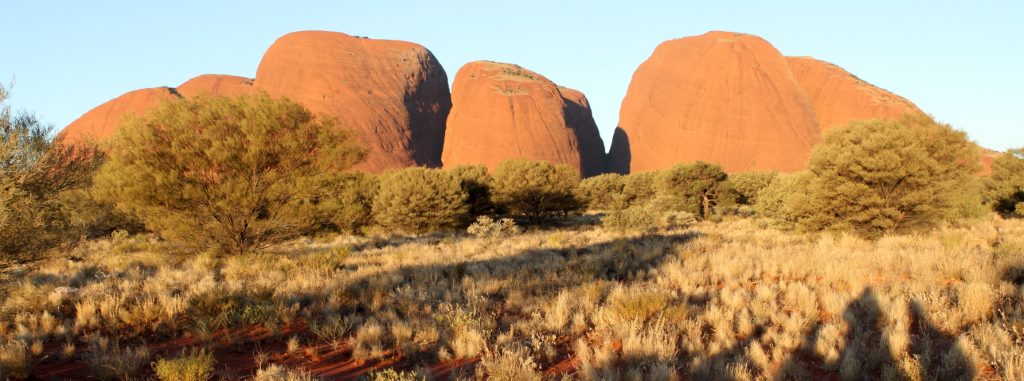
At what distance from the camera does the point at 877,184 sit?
45.6 ft

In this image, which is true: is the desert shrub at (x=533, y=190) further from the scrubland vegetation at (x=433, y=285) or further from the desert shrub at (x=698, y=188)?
the scrubland vegetation at (x=433, y=285)

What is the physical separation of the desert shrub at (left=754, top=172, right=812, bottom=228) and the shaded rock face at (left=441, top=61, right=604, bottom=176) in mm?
49667

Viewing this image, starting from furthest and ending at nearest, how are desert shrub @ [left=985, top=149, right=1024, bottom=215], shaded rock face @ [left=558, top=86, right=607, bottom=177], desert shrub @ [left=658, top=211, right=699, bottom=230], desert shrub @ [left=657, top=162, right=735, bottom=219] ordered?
shaded rock face @ [left=558, top=86, right=607, bottom=177] < desert shrub @ [left=657, top=162, right=735, bottom=219] < desert shrub @ [left=985, top=149, right=1024, bottom=215] < desert shrub @ [left=658, top=211, right=699, bottom=230]

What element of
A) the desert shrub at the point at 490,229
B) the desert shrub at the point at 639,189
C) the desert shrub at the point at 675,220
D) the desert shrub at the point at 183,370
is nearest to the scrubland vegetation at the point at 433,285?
the desert shrub at the point at 183,370

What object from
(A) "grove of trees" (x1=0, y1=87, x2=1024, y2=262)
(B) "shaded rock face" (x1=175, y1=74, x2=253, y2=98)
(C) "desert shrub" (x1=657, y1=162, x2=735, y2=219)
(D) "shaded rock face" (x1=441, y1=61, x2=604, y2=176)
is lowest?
(C) "desert shrub" (x1=657, y1=162, x2=735, y2=219)

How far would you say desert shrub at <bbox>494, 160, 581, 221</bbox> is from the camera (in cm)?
2866

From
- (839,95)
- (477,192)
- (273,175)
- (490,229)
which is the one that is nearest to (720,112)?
(839,95)

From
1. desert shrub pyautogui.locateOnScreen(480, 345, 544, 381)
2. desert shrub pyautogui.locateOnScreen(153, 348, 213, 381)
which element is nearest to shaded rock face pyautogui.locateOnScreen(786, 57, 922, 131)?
desert shrub pyautogui.locateOnScreen(480, 345, 544, 381)

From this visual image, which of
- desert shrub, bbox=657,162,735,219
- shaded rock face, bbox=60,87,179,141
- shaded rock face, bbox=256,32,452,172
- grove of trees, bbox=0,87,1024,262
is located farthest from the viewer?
shaded rock face, bbox=60,87,179,141

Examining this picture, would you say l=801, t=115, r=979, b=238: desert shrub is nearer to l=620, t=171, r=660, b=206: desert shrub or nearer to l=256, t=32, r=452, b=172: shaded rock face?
l=620, t=171, r=660, b=206: desert shrub

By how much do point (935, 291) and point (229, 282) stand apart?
10.6 m

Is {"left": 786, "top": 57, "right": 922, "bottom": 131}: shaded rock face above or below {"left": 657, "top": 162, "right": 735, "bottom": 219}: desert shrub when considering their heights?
above

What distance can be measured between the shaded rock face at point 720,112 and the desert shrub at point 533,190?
1935 inches

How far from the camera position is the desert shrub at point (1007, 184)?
2639 cm
